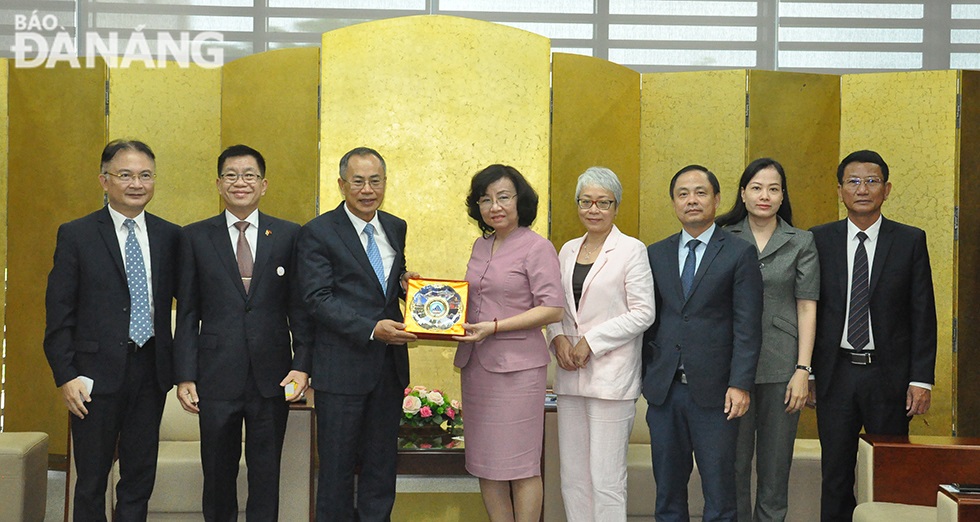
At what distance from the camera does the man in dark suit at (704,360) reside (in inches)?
133

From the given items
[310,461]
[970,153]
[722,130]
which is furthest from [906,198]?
[310,461]

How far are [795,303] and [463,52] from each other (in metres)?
2.51

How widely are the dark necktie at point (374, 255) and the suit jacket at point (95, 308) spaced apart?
2.62 feet

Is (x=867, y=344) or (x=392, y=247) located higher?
(x=392, y=247)

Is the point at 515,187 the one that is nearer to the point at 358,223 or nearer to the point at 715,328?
the point at 358,223

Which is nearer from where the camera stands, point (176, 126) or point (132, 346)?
point (132, 346)

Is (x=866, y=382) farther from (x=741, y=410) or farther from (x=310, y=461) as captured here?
(x=310, y=461)

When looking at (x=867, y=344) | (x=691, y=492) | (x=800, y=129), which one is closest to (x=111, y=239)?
(x=691, y=492)

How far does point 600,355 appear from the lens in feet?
11.5

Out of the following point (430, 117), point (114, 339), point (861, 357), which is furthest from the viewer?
point (430, 117)

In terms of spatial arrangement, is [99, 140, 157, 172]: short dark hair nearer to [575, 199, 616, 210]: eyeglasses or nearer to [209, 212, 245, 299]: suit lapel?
[209, 212, 245, 299]: suit lapel

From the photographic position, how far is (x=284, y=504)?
3.86 meters

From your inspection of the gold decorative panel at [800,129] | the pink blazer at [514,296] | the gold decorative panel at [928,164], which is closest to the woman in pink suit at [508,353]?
the pink blazer at [514,296]

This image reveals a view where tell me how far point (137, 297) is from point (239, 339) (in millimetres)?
430
